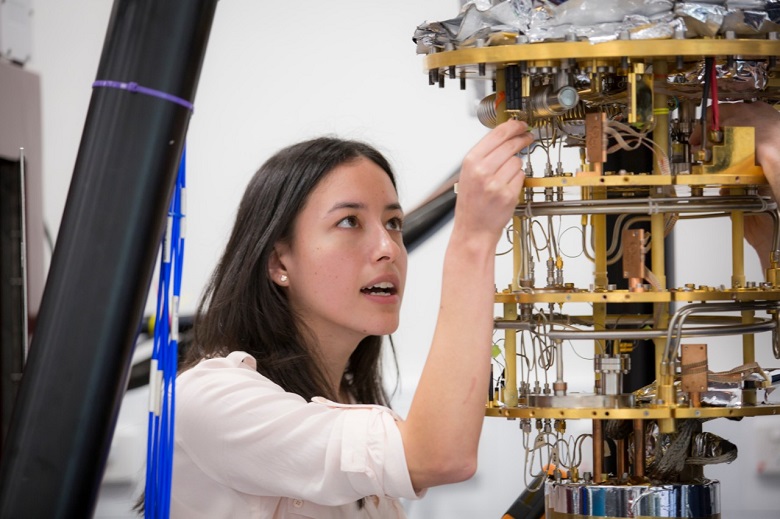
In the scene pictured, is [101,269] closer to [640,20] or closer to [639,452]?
[640,20]

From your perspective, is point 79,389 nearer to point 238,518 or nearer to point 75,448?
point 75,448

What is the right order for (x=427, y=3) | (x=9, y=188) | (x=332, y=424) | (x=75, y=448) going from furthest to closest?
(x=427, y=3)
(x=9, y=188)
(x=332, y=424)
(x=75, y=448)

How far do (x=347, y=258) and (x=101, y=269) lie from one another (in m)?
0.68

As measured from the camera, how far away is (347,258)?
5.01ft

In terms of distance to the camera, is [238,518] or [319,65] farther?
[319,65]

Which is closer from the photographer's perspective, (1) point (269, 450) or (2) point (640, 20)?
(2) point (640, 20)

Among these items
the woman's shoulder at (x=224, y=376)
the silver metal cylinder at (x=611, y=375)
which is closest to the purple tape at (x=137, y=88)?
the woman's shoulder at (x=224, y=376)

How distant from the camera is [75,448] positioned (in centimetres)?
86

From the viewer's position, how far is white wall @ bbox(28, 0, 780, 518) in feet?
9.52

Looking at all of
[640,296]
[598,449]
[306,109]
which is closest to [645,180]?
[640,296]

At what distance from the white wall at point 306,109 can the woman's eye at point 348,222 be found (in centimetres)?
131

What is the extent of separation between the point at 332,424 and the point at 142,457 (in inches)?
74.3

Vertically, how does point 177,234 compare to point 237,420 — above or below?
above

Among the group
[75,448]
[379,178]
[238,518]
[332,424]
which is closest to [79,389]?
[75,448]
